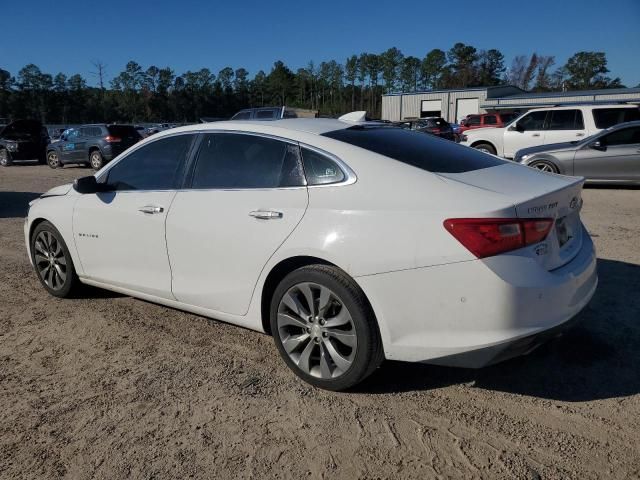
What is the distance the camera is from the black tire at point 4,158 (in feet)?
72.8

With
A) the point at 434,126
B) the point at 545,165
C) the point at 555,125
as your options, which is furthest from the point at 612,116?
the point at 434,126

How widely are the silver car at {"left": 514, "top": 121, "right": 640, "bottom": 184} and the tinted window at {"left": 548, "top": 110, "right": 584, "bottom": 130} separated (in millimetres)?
2327

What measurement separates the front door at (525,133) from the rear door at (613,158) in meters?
2.68

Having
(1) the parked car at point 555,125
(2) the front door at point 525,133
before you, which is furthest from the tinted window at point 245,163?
(2) the front door at point 525,133

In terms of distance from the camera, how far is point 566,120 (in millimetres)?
13258

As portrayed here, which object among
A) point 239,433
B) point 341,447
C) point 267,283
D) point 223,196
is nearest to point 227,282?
point 267,283

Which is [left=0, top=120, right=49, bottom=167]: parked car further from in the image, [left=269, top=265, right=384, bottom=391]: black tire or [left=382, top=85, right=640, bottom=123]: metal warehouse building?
[left=382, top=85, right=640, bottom=123]: metal warehouse building

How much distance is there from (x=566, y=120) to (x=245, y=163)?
12.1 meters

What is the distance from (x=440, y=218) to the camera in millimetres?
2602

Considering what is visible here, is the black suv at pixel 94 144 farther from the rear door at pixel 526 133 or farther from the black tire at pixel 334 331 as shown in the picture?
the black tire at pixel 334 331

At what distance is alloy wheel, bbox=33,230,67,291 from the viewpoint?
4633 millimetres

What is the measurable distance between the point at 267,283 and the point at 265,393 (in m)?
0.64

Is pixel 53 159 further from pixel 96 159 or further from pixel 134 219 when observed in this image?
pixel 134 219

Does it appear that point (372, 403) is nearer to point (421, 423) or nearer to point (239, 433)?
point (421, 423)
